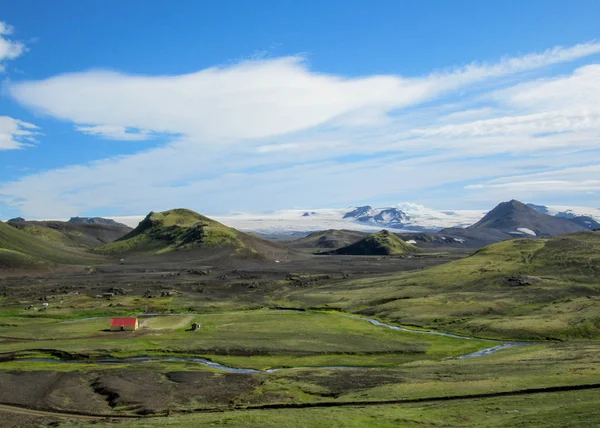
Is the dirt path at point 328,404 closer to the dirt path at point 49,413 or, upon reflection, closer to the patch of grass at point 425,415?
the dirt path at point 49,413

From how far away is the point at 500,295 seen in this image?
466 feet

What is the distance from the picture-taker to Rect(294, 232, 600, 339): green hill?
357 feet

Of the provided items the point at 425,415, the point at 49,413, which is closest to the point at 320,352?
the point at 425,415

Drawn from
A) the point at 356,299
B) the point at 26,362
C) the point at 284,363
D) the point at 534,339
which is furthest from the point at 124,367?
the point at 356,299

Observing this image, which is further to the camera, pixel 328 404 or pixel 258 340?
pixel 258 340

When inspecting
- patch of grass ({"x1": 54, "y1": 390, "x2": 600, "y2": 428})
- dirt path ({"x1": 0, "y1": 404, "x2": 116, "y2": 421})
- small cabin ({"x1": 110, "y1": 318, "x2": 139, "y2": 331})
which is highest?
small cabin ({"x1": 110, "y1": 318, "x2": 139, "y2": 331})

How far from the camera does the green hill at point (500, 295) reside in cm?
10888

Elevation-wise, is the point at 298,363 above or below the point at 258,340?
below

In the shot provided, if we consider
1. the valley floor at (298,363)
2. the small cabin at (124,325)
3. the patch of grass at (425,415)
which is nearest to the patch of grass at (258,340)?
the valley floor at (298,363)

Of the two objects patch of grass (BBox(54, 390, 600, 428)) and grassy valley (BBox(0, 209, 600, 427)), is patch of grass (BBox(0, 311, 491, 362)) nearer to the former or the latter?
grassy valley (BBox(0, 209, 600, 427))

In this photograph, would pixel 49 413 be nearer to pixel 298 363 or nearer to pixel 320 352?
pixel 298 363

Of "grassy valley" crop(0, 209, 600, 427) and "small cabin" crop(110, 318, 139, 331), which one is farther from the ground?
"small cabin" crop(110, 318, 139, 331)

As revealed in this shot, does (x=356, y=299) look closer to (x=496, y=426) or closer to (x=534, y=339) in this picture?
(x=534, y=339)

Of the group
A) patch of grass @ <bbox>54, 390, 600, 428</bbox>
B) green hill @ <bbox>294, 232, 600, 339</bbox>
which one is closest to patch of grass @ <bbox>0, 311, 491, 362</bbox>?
green hill @ <bbox>294, 232, 600, 339</bbox>
